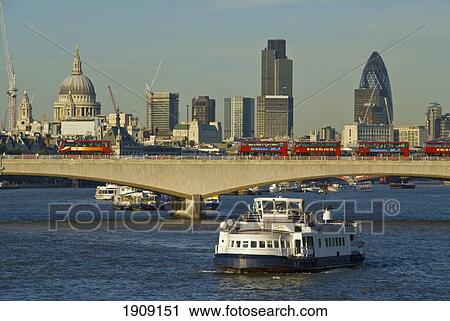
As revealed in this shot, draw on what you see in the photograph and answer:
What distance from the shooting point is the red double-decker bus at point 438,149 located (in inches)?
5105

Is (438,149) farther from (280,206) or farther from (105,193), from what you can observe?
(280,206)

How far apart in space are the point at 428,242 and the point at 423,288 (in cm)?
2495

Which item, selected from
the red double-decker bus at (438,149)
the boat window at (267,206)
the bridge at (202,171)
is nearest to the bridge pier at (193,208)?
the bridge at (202,171)

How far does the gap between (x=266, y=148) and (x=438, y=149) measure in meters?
17.5

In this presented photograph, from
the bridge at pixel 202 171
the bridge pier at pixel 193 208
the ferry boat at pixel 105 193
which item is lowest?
the bridge pier at pixel 193 208

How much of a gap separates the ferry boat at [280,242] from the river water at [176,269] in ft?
2.26

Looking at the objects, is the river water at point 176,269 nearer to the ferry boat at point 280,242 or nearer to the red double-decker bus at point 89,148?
the ferry boat at point 280,242

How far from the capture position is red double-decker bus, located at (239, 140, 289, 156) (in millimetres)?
130125

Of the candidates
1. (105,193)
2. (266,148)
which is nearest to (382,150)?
(266,148)

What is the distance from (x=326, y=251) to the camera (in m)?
69.8

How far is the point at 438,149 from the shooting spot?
130m

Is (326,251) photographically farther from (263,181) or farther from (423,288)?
(263,181)
